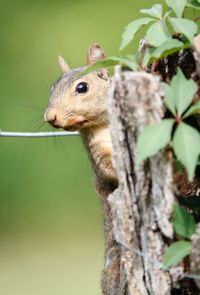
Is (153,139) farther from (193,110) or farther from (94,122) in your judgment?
(94,122)

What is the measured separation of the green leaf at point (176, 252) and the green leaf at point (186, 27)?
1.07 ft

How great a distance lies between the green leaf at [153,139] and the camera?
1341 mm

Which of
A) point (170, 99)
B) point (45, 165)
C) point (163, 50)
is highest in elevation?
point (45, 165)

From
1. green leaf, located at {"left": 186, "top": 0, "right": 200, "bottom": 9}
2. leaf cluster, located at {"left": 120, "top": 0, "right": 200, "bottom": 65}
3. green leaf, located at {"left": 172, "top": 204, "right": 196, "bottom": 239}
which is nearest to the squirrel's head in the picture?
green leaf, located at {"left": 186, "top": 0, "right": 200, "bottom": 9}

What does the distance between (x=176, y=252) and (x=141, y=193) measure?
111 mm

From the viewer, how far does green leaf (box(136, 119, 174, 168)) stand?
1.34 m

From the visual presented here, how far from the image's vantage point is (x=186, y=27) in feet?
4.78

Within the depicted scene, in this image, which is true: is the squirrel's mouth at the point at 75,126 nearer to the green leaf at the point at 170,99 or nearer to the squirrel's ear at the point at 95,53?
the squirrel's ear at the point at 95,53

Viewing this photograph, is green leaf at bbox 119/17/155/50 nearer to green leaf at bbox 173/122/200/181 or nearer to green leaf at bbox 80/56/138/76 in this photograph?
green leaf at bbox 80/56/138/76

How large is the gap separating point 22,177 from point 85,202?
1.35 feet

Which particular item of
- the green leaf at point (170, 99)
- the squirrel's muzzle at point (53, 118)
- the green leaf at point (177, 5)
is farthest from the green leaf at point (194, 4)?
the squirrel's muzzle at point (53, 118)

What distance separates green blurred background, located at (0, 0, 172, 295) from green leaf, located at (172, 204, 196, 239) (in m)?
2.29

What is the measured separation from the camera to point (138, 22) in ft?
4.98

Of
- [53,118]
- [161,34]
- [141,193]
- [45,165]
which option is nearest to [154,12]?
[161,34]
